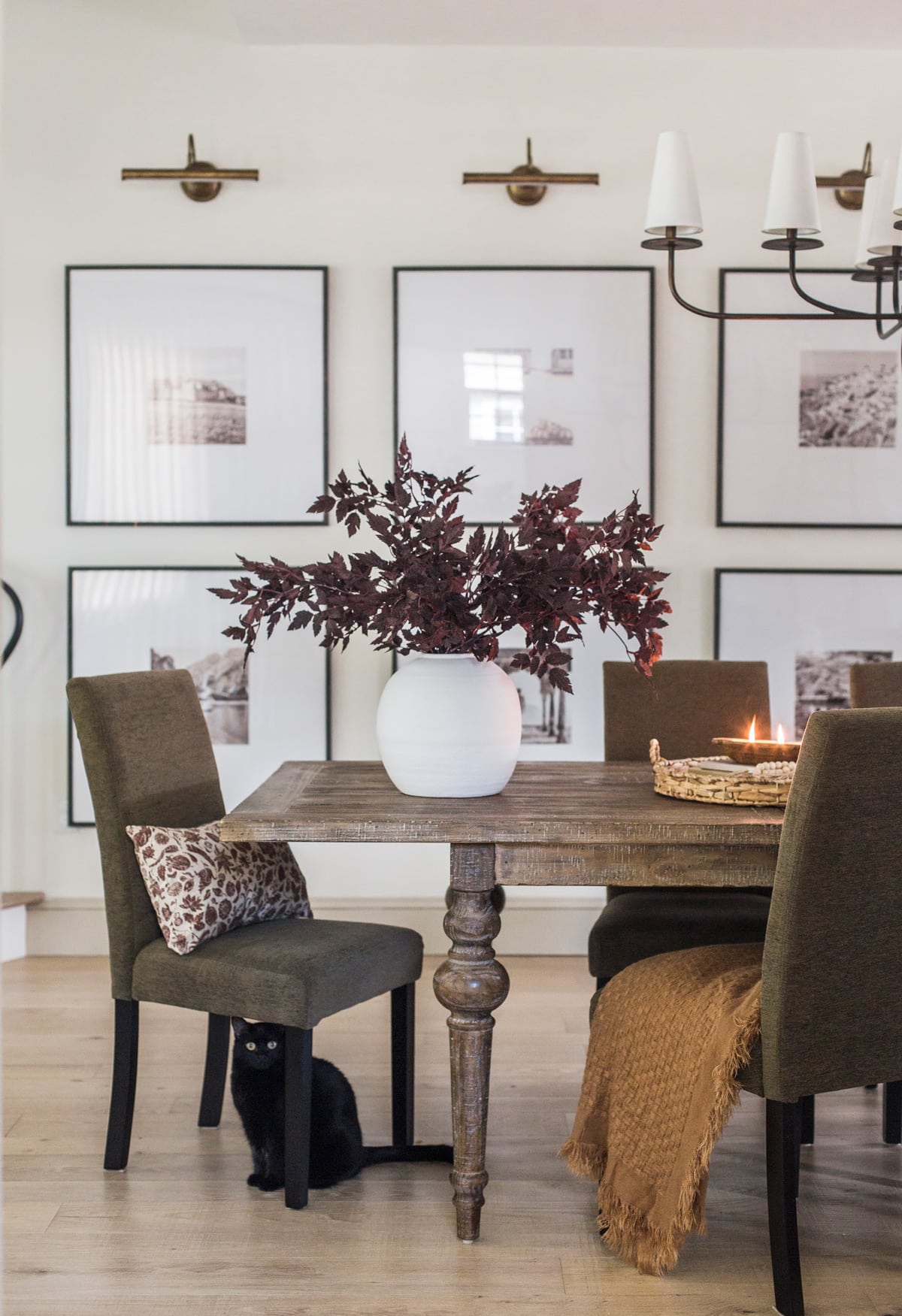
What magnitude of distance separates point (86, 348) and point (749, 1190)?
3.04 metres

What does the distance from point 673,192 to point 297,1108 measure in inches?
68.8

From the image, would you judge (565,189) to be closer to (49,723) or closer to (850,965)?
(49,723)

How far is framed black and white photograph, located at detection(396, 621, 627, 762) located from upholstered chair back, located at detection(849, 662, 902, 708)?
1074 mm

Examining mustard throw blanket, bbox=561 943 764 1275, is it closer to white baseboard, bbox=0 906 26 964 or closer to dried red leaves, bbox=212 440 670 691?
dried red leaves, bbox=212 440 670 691

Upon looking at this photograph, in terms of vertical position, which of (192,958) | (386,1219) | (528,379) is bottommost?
(386,1219)

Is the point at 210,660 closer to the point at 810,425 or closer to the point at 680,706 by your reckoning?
the point at 680,706

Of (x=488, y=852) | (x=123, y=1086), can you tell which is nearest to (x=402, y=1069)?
(x=123, y=1086)

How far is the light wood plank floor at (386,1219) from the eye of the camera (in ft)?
6.27

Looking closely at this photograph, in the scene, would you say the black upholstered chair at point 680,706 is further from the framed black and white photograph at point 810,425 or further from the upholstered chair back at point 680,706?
the framed black and white photograph at point 810,425

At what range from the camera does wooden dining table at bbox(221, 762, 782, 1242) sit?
6.46 ft

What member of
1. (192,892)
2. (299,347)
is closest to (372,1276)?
(192,892)

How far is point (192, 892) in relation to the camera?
2264 millimetres

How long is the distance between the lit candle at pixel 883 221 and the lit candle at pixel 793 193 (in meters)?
0.18

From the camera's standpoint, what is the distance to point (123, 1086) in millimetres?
2311
